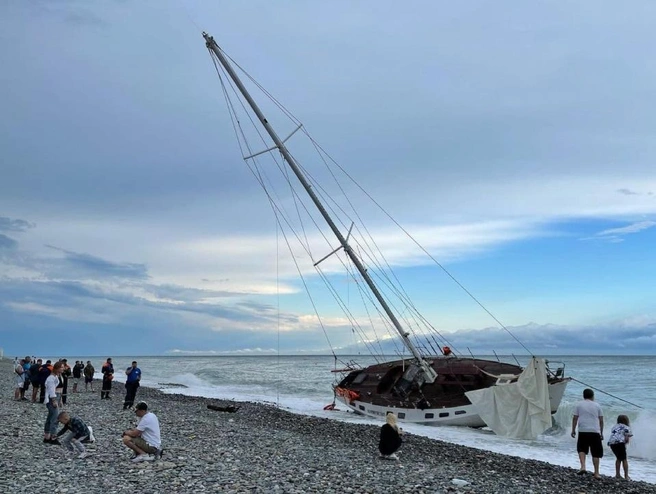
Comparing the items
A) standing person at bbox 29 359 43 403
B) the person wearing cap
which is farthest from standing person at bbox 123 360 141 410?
the person wearing cap

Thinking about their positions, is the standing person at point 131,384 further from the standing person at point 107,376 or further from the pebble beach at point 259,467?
the standing person at point 107,376

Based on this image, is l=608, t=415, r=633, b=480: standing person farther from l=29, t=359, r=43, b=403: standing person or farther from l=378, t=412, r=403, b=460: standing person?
l=29, t=359, r=43, b=403: standing person

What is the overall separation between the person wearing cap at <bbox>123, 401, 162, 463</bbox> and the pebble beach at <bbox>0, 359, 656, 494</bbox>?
0.29m

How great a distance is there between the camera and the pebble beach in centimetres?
1164

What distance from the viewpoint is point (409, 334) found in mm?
31547

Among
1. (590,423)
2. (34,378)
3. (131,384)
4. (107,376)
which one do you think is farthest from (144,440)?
(107,376)

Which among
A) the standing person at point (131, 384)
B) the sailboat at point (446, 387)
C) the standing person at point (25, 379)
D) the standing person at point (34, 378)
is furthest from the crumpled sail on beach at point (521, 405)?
the standing person at point (25, 379)

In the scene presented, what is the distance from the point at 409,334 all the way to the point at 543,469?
1561 cm

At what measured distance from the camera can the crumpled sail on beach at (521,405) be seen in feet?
82.3

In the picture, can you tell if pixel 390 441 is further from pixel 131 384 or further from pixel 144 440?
pixel 131 384

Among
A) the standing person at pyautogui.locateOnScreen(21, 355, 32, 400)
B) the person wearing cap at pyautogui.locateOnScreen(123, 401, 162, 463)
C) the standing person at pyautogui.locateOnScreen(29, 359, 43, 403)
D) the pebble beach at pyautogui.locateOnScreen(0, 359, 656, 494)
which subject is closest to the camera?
the pebble beach at pyautogui.locateOnScreen(0, 359, 656, 494)

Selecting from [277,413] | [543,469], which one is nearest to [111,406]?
[277,413]

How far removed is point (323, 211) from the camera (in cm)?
3033

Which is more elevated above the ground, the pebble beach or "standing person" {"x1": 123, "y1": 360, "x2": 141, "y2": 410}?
"standing person" {"x1": 123, "y1": 360, "x2": 141, "y2": 410}
